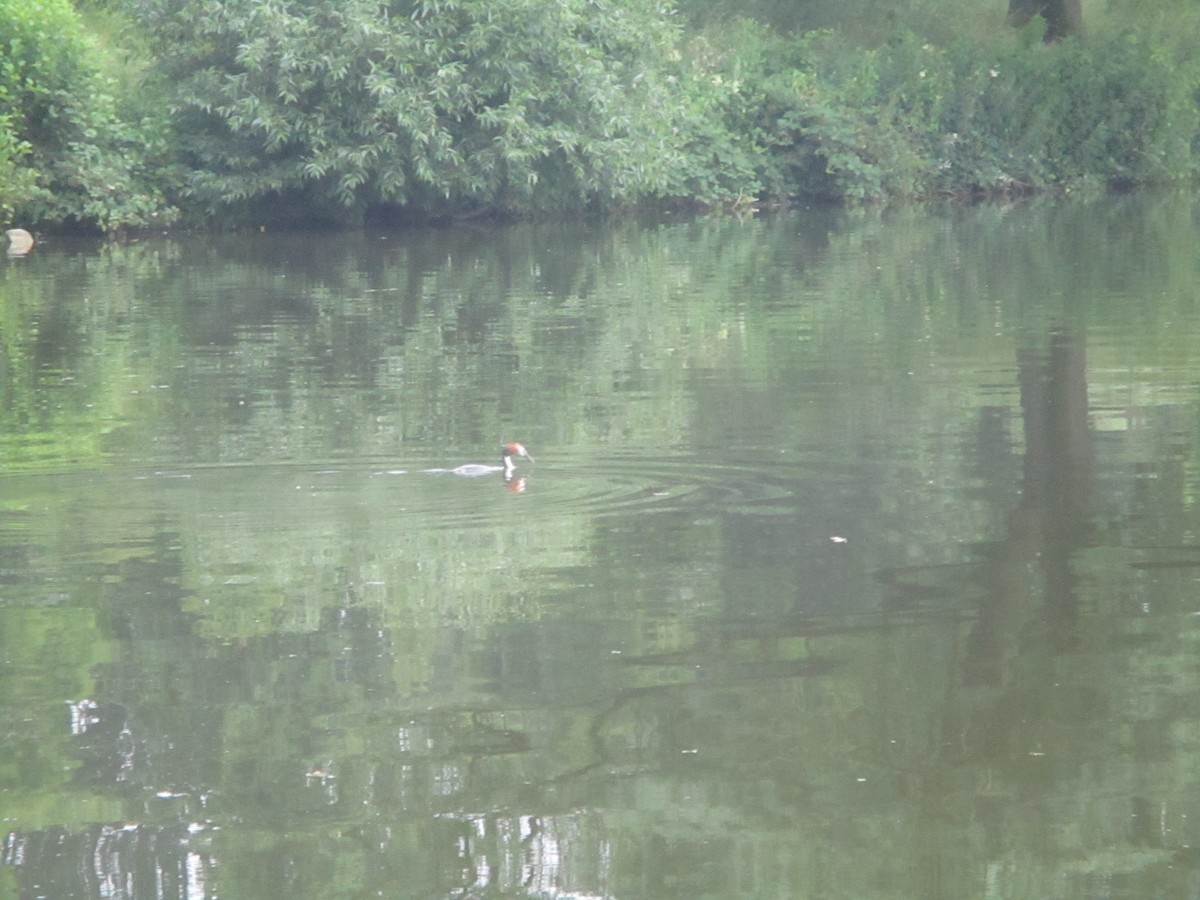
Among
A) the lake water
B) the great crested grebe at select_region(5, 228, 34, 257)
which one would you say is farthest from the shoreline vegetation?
the lake water

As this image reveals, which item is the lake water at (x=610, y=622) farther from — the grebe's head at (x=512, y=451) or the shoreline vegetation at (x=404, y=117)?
the shoreline vegetation at (x=404, y=117)

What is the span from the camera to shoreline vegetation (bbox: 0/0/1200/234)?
98.6ft

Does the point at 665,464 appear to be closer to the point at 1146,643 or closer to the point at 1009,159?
the point at 1146,643

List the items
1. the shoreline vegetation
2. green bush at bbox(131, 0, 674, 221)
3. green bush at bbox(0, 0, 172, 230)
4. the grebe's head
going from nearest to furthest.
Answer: the grebe's head < green bush at bbox(131, 0, 674, 221) < the shoreline vegetation < green bush at bbox(0, 0, 172, 230)

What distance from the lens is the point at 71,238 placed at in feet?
106

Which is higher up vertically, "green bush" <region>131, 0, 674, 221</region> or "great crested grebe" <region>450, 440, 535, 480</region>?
"green bush" <region>131, 0, 674, 221</region>

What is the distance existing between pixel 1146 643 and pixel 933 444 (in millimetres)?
4144

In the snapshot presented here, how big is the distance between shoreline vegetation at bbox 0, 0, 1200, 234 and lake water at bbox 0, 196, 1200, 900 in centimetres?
1474

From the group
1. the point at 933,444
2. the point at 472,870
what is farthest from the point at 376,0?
the point at 472,870

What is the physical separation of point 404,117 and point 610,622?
76.2ft

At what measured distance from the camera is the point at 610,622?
24.2 ft

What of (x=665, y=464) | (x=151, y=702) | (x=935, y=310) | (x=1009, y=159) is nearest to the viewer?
(x=151, y=702)

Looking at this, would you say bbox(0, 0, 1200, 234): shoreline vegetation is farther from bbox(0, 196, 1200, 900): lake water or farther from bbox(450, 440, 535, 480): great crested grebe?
bbox(450, 440, 535, 480): great crested grebe

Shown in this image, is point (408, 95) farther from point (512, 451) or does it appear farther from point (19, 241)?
point (512, 451)
